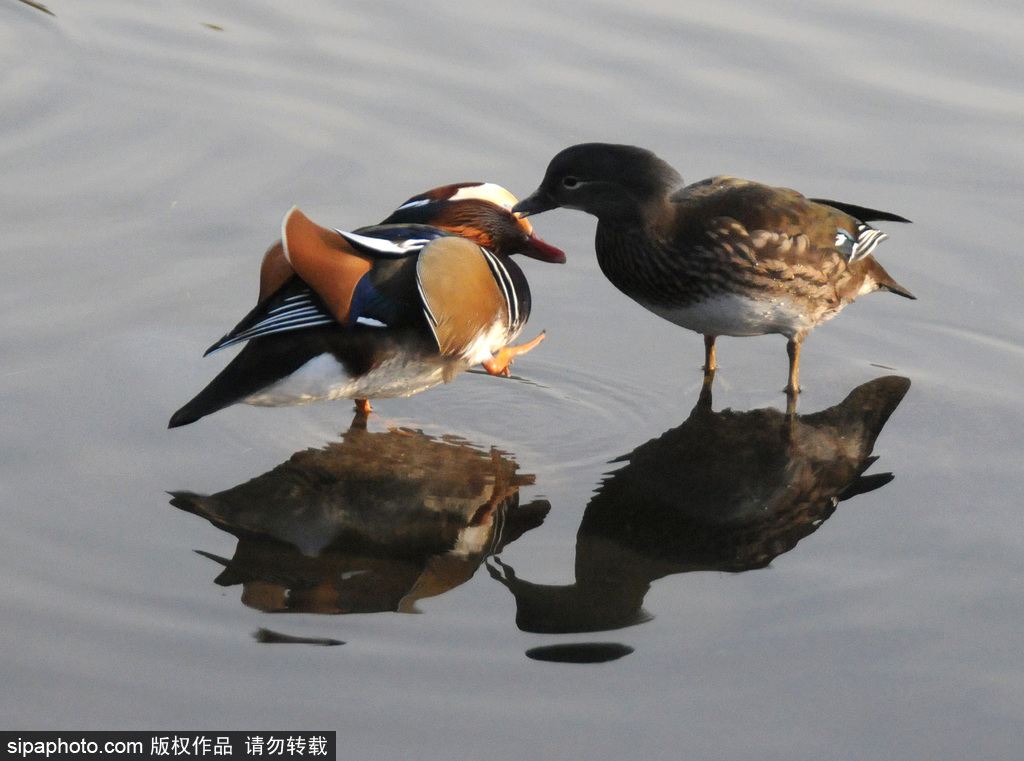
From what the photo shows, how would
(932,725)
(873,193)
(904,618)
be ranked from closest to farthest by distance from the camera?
1. (932,725)
2. (904,618)
3. (873,193)

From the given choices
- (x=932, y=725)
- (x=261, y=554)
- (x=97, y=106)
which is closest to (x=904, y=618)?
(x=932, y=725)

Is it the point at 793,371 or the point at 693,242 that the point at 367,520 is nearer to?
the point at 693,242

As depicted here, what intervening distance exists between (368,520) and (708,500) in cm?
111

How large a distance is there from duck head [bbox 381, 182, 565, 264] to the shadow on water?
805mm

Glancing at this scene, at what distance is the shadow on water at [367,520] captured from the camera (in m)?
3.87

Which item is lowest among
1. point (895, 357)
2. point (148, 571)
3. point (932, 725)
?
point (148, 571)

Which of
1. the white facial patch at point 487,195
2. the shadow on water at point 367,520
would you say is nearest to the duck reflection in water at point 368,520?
the shadow on water at point 367,520

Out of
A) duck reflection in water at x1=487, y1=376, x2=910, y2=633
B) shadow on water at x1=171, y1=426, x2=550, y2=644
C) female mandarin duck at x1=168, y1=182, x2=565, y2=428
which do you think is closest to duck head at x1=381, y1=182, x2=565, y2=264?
female mandarin duck at x1=168, y1=182, x2=565, y2=428

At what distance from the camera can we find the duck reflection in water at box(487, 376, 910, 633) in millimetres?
3904

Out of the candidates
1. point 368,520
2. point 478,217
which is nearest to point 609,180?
point 478,217

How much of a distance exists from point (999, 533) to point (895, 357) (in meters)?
1.37

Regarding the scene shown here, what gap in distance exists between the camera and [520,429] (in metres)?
4.88

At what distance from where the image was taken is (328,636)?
3.62 metres

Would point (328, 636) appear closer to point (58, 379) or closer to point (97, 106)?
point (58, 379)
